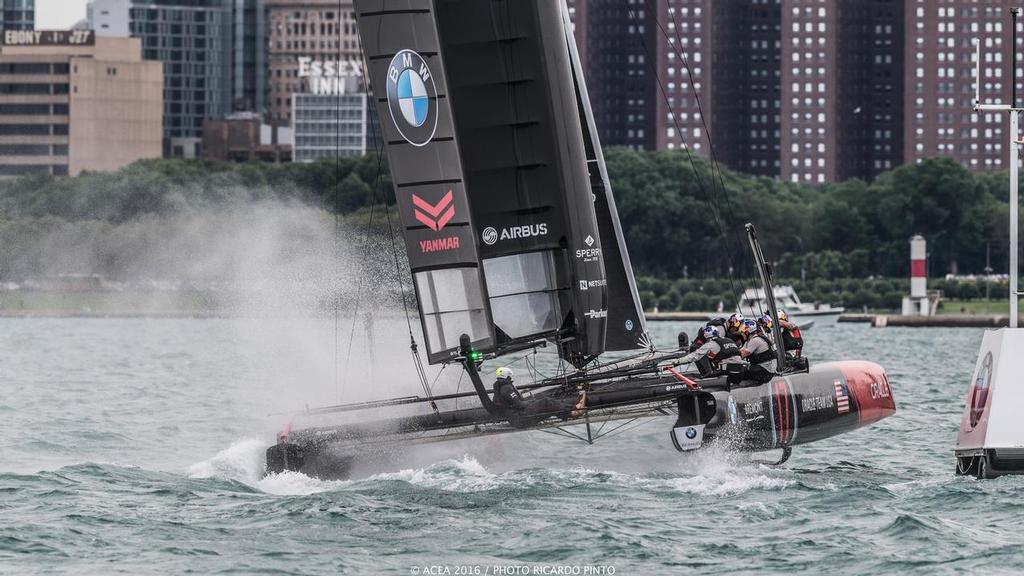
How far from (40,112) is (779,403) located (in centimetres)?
17173

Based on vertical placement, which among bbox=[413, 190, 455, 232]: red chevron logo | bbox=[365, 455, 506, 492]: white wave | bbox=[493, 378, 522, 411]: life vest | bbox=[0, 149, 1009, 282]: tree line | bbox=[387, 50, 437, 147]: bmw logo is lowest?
bbox=[365, 455, 506, 492]: white wave

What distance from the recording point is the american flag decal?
2189cm

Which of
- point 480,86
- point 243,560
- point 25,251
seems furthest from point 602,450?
point 25,251

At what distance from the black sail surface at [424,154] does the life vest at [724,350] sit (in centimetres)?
293

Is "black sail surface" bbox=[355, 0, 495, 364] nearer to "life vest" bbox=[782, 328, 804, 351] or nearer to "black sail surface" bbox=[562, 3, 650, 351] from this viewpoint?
"black sail surface" bbox=[562, 3, 650, 351]

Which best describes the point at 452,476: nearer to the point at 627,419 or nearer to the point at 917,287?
the point at 627,419

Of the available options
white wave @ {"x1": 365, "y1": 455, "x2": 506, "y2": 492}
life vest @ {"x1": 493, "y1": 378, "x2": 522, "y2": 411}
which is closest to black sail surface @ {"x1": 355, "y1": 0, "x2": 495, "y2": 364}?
life vest @ {"x1": 493, "y1": 378, "x2": 522, "y2": 411}

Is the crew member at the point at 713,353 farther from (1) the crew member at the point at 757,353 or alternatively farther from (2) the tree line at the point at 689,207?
(2) the tree line at the point at 689,207

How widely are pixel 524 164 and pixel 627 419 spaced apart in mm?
3480

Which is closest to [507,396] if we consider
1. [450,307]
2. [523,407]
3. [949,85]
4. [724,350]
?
[523,407]

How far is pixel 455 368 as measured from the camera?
92.5ft

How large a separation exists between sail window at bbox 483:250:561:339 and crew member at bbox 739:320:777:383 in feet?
8.03

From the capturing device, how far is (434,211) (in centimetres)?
2078

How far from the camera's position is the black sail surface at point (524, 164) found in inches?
824
